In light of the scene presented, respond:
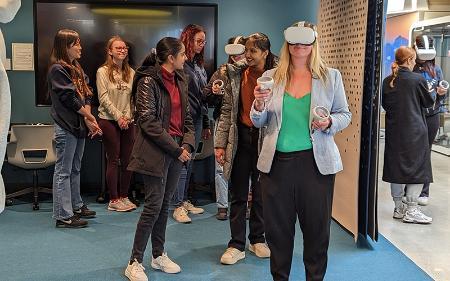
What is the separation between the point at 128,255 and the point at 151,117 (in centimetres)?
117

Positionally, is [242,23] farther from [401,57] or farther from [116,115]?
[401,57]

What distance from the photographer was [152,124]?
3100 mm

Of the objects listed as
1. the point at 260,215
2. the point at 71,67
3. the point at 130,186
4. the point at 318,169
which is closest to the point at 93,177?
the point at 130,186

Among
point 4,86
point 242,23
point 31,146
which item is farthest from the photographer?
point 242,23

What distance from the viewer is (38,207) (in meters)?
5.09

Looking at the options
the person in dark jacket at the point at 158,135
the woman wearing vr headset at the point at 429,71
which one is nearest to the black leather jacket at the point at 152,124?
the person in dark jacket at the point at 158,135

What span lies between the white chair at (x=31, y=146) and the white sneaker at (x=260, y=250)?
7.59 ft

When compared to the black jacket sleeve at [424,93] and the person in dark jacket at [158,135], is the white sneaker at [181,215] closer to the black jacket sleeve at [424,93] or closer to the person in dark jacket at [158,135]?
the person in dark jacket at [158,135]

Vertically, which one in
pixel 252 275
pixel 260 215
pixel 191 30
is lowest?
pixel 252 275

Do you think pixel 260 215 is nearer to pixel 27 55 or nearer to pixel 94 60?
pixel 94 60

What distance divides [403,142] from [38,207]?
3378 mm

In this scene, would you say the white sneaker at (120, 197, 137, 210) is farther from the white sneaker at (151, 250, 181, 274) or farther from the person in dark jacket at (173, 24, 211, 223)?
the white sneaker at (151, 250, 181, 274)

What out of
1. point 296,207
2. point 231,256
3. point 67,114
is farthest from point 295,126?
point 67,114

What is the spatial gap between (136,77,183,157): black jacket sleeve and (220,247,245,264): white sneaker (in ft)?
2.88
